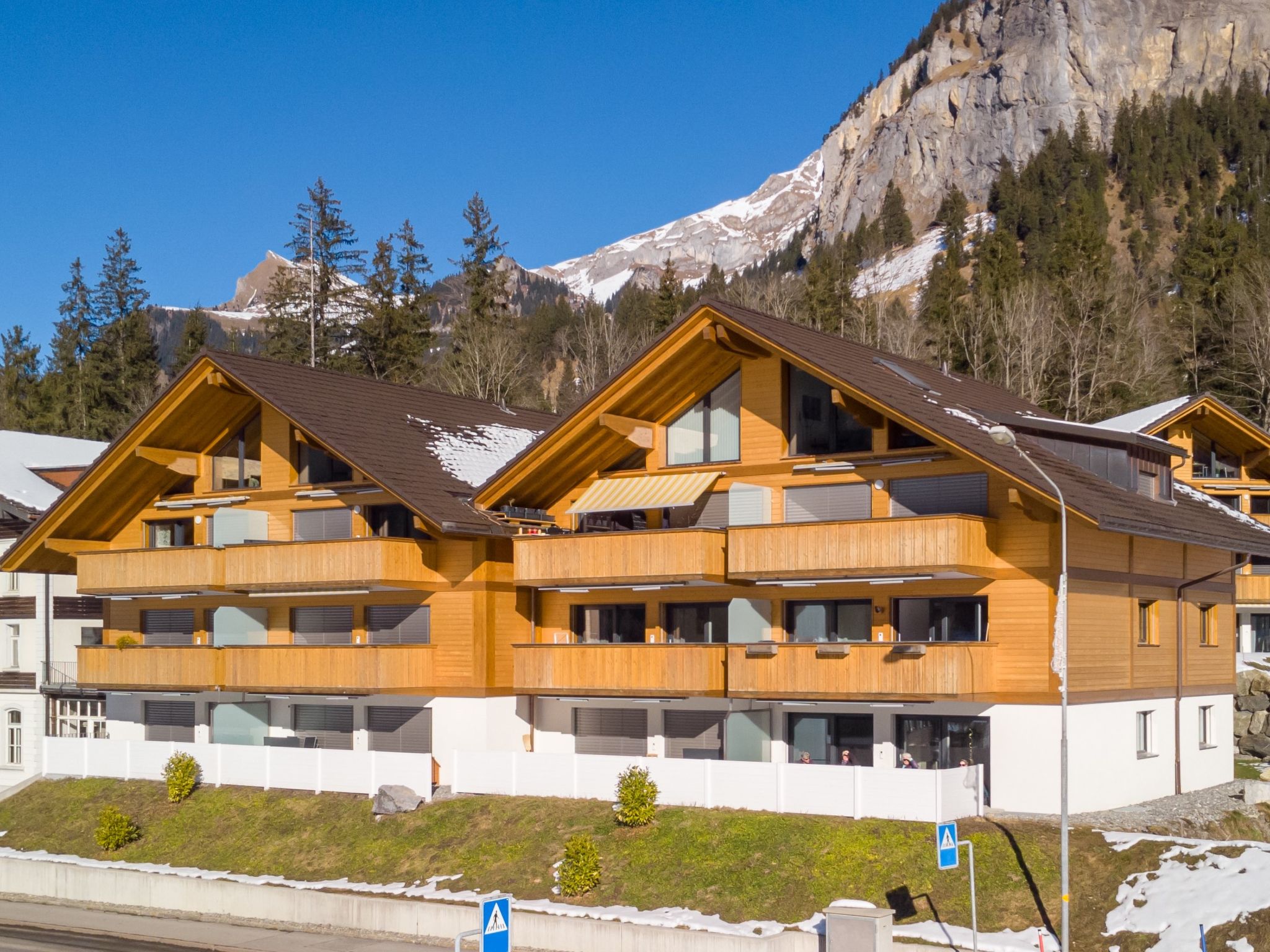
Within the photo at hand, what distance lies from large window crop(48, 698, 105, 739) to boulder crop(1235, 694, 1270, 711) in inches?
1470

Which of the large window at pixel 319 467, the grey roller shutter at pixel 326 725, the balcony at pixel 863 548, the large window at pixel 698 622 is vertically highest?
the large window at pixel 319 467

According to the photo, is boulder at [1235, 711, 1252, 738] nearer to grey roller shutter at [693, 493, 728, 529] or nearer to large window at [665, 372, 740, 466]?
grey roller shutter at [693, 493, 728, 529]

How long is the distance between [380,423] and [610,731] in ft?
35.9

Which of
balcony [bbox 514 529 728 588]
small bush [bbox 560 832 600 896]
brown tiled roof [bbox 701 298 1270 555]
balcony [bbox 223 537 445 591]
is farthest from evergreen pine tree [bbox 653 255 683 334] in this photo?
small bush [bbox 560 832 600 896]

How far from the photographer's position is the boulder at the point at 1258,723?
1935 inches

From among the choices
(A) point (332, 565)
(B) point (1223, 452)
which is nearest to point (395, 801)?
(A) point (332, 565)

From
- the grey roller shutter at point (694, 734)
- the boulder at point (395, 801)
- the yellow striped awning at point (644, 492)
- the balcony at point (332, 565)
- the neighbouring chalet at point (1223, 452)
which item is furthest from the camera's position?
the neighbouring chalet at point (1223, 452)

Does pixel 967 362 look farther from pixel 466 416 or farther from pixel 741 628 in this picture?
pixel 741 628

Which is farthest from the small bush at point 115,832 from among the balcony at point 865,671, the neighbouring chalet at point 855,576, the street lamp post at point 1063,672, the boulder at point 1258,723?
the boulder at point 1258,723

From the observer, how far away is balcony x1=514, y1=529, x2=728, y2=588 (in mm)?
37062

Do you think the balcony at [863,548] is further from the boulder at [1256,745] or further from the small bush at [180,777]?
the boulder at [1256,745]

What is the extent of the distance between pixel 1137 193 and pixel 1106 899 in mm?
151412

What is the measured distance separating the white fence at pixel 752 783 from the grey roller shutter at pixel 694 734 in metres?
3.57

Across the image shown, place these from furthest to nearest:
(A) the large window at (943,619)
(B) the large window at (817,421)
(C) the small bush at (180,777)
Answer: (C) the small bush at (180,777), (B) the large window at (817,421), (A) the large window at (943,619)
